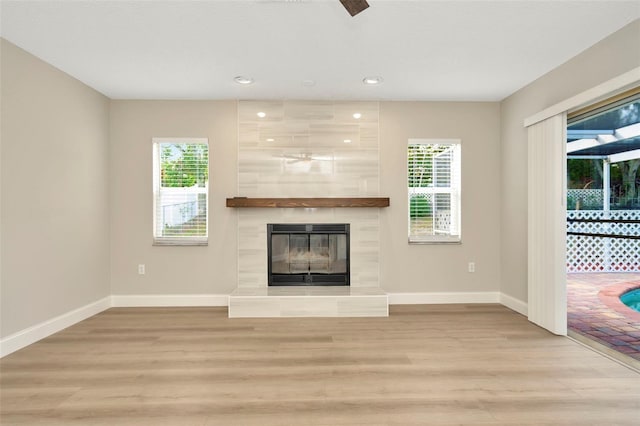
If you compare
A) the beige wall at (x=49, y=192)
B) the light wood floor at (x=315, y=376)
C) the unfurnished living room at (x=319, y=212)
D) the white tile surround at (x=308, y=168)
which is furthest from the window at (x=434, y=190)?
the beige wall at (x=49, y=192)

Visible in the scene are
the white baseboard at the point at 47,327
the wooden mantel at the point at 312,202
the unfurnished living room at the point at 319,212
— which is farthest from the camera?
the wooden mantel at the point at 312,202

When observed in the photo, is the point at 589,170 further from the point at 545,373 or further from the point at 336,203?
the point at 336,203

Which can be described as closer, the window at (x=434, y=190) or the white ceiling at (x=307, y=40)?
the white ceiling at (x=307, y=40)

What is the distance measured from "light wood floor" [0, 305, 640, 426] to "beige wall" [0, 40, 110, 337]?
48 cm

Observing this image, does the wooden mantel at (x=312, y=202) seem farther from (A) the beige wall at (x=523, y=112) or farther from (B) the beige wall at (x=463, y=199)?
(A) the beige wall at (x=523, y=112)

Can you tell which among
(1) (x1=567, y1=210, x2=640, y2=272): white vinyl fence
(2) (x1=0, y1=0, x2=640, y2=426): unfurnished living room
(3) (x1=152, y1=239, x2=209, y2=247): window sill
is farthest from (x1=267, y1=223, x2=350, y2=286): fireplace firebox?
(1) (x1=567, y1=210, x2=640, y2=272): white vinyl fence

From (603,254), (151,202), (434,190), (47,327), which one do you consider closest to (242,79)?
(151,202)

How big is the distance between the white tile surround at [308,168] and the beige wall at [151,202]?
24 centimetres

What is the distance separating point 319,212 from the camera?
15.4 ft

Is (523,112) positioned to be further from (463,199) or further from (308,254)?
(308,254)

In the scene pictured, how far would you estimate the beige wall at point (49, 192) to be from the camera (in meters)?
3.08

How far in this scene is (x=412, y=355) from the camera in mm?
3000

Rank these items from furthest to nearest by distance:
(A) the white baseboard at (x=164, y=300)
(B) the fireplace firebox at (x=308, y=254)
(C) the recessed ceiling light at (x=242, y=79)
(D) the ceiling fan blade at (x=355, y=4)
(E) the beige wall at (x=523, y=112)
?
(B) the fireplace firebox at (x=308, y=254) < (A) the white baseboard at (x=164, y=300) < (C) the recessed ceiling light at (x=242, y=79) < (E) the beige wall at (x=523, y=112) < (D) the ceiling fan blade at (x=355, y=4)

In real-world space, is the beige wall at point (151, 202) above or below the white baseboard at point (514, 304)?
above
